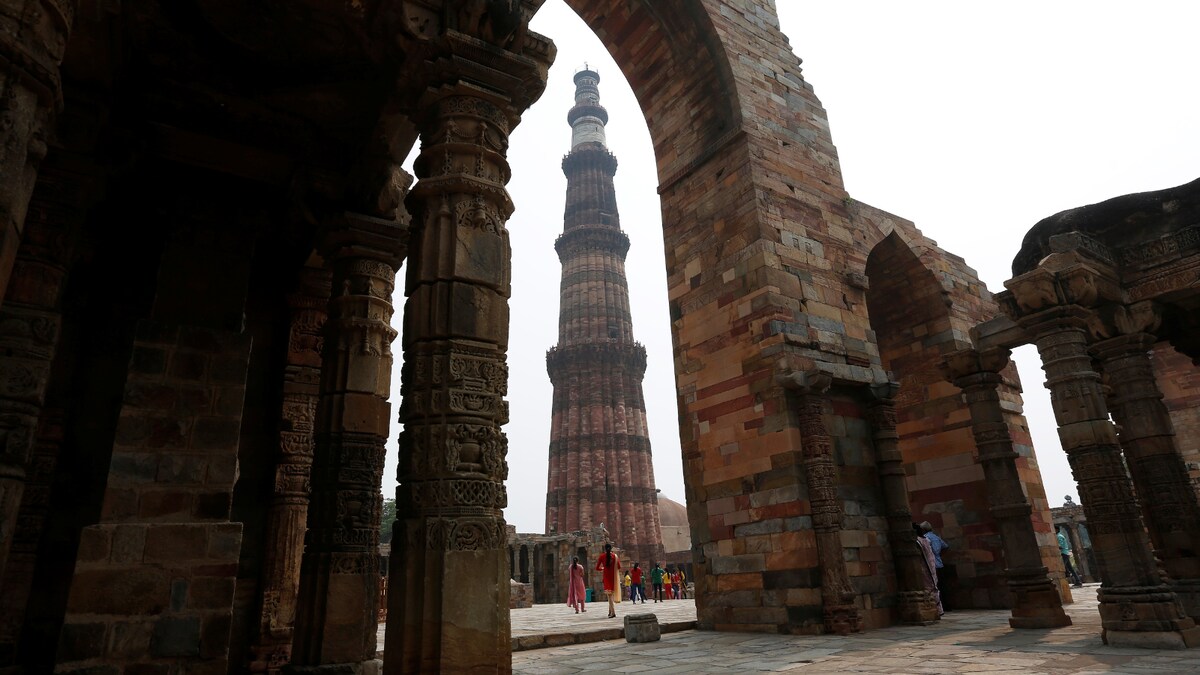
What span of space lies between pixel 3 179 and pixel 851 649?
22.8 ft

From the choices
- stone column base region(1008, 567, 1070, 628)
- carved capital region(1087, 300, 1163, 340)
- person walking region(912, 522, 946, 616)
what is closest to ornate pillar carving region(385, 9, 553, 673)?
stone column base region(1008, 567, 1070, 628)

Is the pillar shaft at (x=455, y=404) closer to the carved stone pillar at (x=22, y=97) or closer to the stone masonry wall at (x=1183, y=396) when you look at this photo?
the carved stone pillar at (x=22, y=97)

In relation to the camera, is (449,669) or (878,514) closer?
(449,669)

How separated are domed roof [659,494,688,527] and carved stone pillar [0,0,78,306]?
1836 inches

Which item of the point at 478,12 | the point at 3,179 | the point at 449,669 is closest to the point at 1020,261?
the point at 478,12

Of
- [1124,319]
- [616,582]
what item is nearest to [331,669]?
[1124,319]

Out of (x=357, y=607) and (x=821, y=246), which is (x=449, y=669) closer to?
(x=357, y=607)

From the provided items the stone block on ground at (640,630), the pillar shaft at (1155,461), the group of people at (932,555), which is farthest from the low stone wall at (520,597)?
the pillar shaft at (1155,461)

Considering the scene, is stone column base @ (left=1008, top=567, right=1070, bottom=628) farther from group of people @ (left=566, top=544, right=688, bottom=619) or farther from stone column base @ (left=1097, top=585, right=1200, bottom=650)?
group of people @ (left=566, top=544, right=688, bottom=619)

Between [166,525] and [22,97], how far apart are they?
3.26 metres

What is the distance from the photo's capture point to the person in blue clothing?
10992 mm

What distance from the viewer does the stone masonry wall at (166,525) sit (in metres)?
4.13

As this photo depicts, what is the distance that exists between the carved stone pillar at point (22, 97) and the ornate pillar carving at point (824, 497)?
755cm

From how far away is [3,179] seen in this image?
2.15m
